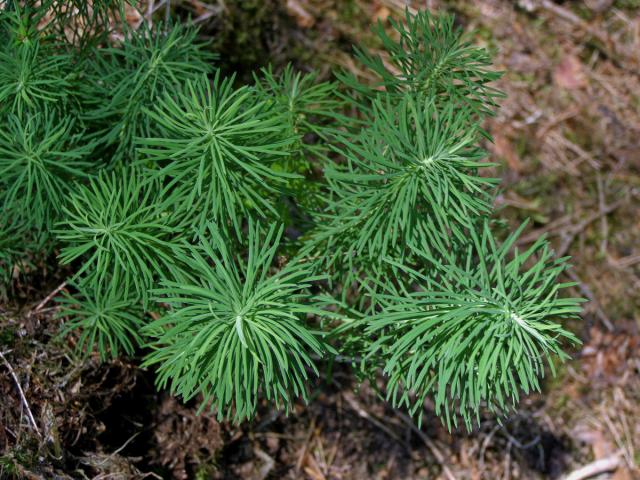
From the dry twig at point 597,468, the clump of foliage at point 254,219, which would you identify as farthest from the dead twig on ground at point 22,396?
the dry twig at point 597,468

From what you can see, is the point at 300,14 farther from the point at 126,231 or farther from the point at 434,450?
the point at 434,450

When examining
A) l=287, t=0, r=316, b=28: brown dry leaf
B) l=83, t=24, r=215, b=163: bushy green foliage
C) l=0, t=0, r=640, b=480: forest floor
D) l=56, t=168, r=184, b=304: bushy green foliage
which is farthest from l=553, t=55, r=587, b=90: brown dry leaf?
l=56, t=168, r=184, b=304: bushy green foliage

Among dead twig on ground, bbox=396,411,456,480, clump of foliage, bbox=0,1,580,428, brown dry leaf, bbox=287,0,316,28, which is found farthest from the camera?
brown dry leaf, bbox=287,0,316,28

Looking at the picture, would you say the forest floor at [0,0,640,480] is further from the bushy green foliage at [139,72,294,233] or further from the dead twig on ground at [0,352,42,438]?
the bushy green foliage at [139,72,294,233]

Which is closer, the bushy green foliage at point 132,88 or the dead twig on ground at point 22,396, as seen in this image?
the bushy green foliage at point 132,88

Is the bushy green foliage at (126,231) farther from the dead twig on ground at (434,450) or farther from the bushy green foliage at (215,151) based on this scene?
the dead twig on ground at (434,450)

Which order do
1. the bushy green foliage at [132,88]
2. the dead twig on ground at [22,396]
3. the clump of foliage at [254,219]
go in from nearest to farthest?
the clump of foliage at [254,219], the bushy green foliage at [132,88], the dead twig on ground at [22,396]

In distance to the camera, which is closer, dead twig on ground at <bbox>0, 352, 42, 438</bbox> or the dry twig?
dead twig on ground at <bbox>0, 352, 42, 438</bbox>

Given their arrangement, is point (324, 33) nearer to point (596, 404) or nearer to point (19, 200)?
point (19, 200)

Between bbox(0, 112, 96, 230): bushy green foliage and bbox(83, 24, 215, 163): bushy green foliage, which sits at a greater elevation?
bbox(83, 24, 215, 163): bushy green foliage

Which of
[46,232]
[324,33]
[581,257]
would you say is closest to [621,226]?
[581,257]
